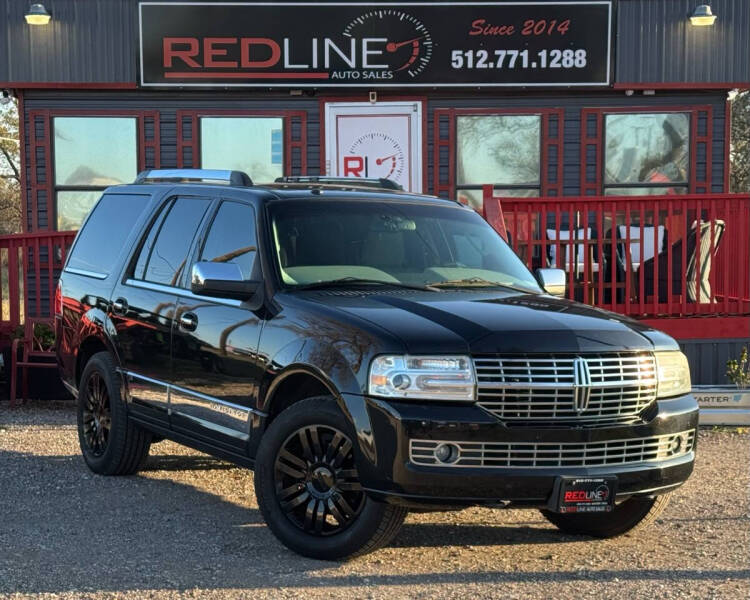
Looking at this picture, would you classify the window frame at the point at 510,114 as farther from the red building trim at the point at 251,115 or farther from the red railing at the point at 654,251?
the red railing at the point at 654,251

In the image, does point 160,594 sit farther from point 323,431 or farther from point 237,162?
point 237,162

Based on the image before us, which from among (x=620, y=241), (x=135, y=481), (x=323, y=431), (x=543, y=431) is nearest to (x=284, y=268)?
(x=323, y=431)

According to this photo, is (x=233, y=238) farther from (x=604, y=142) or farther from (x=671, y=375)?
(x=604, y=142)

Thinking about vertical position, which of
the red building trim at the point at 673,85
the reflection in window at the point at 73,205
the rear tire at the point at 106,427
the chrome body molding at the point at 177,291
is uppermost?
the red building trim at the point at 673,85

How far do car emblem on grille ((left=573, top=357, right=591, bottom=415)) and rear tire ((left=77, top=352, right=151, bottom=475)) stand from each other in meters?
3.33

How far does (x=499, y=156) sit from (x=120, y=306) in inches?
337

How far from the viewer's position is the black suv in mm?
4918

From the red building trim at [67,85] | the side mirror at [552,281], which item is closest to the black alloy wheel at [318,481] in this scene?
the side mirror at [552,281]

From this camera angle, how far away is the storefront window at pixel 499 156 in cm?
1474

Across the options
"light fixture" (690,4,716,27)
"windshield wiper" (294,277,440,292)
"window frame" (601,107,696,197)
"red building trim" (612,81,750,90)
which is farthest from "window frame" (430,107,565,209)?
"windshield wiper" (294,277,440,292)

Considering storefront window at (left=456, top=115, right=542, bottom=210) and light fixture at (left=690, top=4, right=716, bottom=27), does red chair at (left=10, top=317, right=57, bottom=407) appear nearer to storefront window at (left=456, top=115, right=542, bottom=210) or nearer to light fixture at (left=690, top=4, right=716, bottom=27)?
storefront window at (left=456, top=115, right=542, bottom=210)

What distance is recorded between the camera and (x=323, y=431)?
5.28 m

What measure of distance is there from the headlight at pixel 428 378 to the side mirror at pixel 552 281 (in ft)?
5.54

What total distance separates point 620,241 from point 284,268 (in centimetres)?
486
